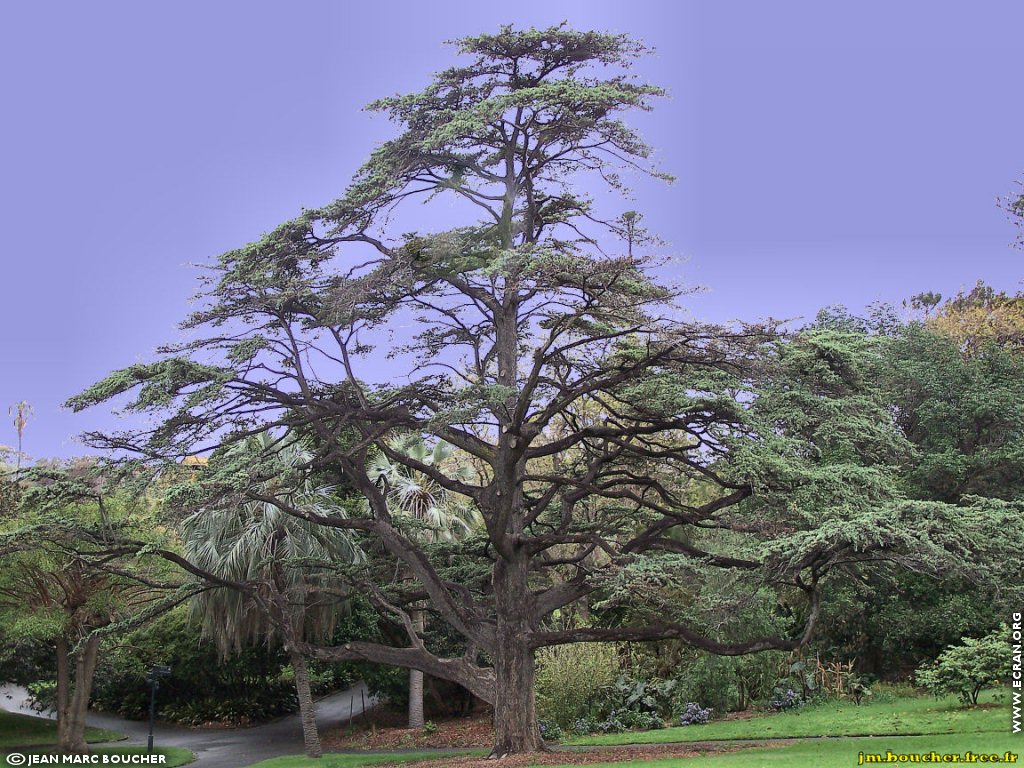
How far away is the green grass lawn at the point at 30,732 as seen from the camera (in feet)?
88.2

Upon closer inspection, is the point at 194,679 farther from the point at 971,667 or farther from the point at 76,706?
the point at 971,667

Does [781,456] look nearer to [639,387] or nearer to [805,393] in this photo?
[805,393]

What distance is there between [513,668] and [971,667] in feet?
26.8

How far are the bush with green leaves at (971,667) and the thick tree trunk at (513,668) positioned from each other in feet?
23.4

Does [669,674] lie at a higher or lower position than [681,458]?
lower

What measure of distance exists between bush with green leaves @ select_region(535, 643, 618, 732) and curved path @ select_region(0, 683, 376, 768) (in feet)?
23.3

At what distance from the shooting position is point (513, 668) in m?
17.5

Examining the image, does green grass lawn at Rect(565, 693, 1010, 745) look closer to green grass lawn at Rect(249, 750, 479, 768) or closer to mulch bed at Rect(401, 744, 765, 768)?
mulch bed at Rect(401, 744, 765, 768)

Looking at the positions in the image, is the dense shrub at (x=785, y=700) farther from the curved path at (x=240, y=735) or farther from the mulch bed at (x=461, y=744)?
the curved path at (x=240, y=735)

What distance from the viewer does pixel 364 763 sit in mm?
20750

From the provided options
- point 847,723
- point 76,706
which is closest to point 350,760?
point 76,706

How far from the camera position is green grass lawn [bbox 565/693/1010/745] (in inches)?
643

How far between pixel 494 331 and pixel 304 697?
10.9 meters

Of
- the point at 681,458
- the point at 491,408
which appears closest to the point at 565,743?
the point at 681,458
